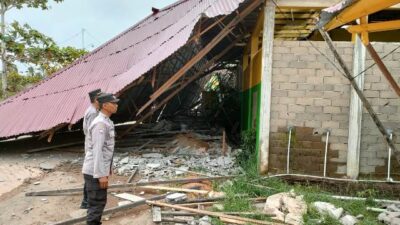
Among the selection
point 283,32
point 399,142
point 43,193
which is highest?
point 283,32

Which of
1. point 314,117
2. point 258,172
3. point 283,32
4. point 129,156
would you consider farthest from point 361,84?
point 129,156

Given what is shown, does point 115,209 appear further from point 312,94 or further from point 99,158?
point 312,94

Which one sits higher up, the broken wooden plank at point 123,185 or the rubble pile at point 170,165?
the rubble pile at point 170,165

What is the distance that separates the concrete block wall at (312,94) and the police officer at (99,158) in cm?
348

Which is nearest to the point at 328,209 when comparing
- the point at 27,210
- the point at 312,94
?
the point at 312,94

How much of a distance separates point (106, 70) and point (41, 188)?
3547 millimetres

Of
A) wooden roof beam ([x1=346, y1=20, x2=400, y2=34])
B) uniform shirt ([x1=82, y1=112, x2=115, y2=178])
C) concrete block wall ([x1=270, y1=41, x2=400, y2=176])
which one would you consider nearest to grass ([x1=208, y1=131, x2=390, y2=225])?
concrete block wall ([x1=270, y1=41, x2=400, y2=176])

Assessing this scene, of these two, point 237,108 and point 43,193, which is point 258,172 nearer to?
point 43,193

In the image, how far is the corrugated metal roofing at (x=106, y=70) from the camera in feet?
25.2

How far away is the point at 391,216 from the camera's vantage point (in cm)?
509

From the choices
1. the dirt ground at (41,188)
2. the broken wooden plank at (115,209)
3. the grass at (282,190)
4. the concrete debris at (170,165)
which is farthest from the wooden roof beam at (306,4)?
the dirt ground at (41,188)

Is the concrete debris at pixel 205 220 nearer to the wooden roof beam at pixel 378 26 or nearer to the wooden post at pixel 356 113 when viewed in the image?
the wooden roof beam at pixel 378 26

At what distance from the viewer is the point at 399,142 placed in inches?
266

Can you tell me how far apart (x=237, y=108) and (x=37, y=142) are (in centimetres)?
672
